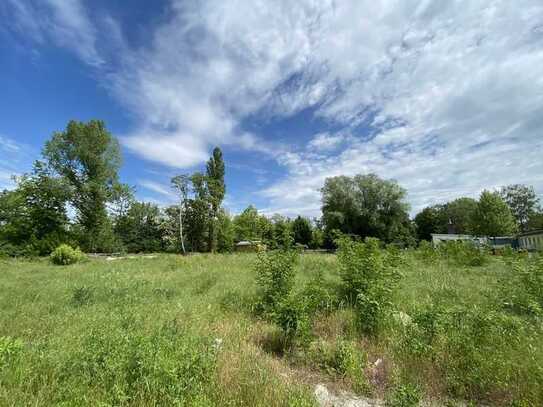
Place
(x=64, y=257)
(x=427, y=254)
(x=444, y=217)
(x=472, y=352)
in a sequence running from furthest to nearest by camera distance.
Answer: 1. (x=444, y=217)
2. (x=64, y=257)
3. (x=427, y=254)
4. (x=472, y=352)

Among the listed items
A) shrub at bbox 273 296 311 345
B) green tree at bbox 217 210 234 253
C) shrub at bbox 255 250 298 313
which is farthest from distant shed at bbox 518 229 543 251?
shrub at bbox 273 296 311 345

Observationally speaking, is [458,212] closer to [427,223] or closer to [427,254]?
[427,223]

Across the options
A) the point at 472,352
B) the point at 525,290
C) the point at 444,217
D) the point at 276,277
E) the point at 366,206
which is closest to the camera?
the point at 472,352

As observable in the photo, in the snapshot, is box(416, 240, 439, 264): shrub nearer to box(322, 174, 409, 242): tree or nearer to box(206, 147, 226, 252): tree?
box(322, 174, 409, 242): tree

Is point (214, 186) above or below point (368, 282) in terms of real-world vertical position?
above

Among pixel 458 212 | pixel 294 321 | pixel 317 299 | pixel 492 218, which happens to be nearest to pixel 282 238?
pixel 317 299

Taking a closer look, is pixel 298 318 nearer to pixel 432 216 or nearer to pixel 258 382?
pixel 258 382

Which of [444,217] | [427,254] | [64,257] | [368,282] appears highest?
[444,217]

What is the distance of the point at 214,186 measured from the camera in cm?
3684

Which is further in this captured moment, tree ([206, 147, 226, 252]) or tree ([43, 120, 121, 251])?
tree ([206, 147, 226, 252])

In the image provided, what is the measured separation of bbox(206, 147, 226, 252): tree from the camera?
3672 centimetres

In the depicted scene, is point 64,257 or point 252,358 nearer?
point 252,358

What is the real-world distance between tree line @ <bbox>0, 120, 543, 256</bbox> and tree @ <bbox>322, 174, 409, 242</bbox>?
126 millimetres

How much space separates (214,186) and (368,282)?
33267mm
